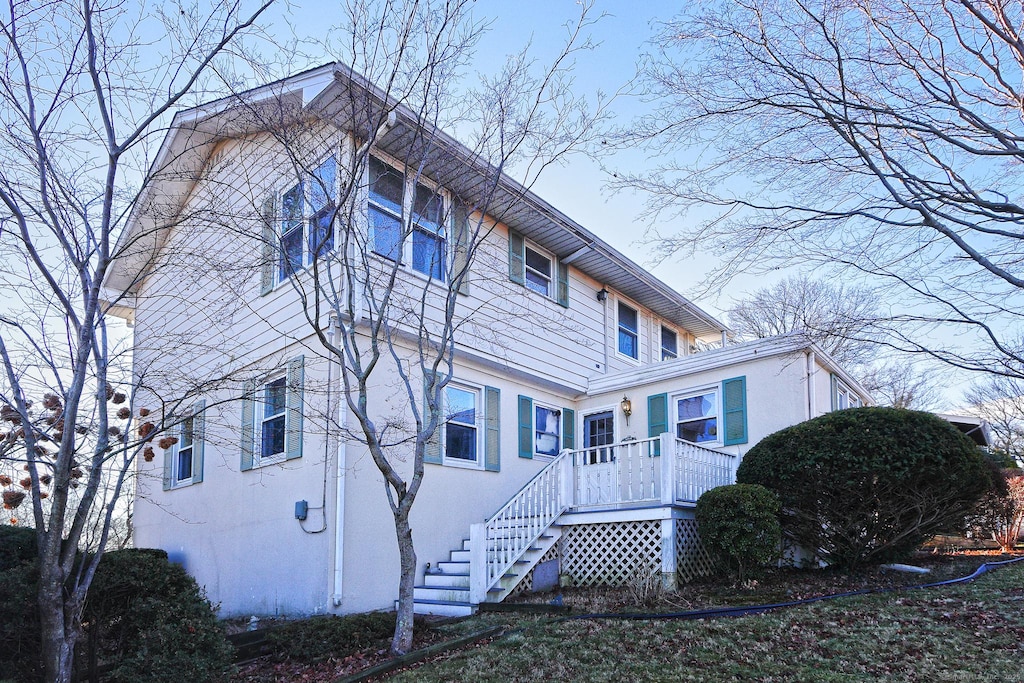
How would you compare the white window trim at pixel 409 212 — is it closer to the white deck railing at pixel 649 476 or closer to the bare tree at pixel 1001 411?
the white deck railing at pixel 649 476

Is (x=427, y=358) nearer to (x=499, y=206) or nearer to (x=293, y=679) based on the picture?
(x=499, y=206)

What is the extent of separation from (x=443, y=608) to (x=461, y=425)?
2606 mm

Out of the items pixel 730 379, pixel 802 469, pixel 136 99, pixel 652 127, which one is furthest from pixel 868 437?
pixel 136 99

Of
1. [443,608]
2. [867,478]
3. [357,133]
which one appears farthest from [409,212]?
[867,478]

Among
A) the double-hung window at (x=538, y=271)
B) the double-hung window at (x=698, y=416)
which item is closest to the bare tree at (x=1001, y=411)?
the double-hung window at (x=698, y=416)

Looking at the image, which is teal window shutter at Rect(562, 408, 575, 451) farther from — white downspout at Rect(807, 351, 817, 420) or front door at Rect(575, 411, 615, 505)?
white downspout at Rect(807, 351, 817, 420)

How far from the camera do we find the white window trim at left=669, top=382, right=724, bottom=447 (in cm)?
1178

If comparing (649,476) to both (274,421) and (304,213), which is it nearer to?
(274,421)

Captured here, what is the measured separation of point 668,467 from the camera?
31.6 feet

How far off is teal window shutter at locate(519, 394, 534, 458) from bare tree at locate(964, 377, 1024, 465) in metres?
16.7

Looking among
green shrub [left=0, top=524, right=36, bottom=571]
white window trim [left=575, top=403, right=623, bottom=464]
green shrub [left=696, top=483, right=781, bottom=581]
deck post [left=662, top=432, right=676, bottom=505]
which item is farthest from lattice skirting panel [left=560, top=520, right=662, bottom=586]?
green shrub [left=0, top=524, right=36, bottom=571]

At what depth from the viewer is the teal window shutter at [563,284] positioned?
13.0m

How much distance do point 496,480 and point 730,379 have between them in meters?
3.74

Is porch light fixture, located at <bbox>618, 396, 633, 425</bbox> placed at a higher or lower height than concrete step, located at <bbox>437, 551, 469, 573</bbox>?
higher
